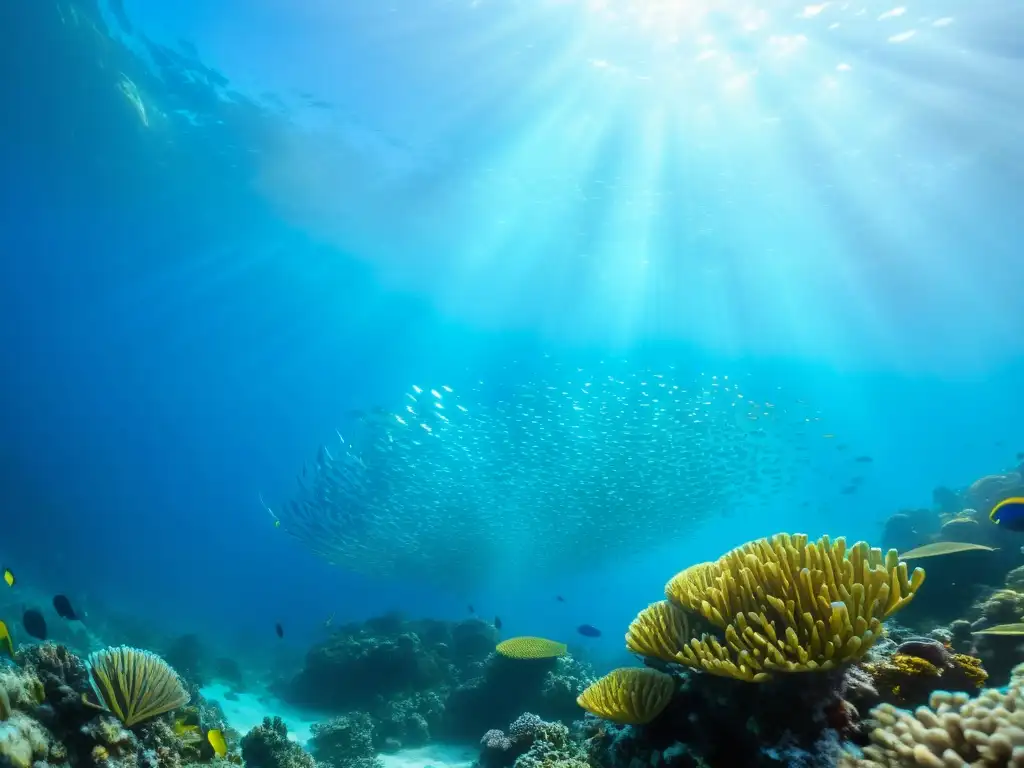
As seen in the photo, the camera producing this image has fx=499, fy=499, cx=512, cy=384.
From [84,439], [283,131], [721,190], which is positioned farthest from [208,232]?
[84,439]

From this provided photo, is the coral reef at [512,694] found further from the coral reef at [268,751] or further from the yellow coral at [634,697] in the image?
the yellow coral at [634,697]

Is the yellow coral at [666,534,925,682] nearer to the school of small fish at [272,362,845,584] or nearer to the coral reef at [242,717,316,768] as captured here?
the coral reef at [242,717,316,768]

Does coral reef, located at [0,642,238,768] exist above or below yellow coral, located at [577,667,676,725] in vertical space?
above

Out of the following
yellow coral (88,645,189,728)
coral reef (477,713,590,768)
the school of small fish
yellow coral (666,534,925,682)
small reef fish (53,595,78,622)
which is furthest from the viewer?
the school of small fish

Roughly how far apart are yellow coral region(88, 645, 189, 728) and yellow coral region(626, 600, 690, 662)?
476 centimetres

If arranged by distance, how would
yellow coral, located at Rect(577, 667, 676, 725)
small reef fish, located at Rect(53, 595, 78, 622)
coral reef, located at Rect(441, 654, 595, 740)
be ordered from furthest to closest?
coral reef, located at Rect(441, 654, 595, 740) → small reef fish, located at Rect(53, 595, 78, 622) → yellow coral, located at Rect(577, 667, 676, 725)

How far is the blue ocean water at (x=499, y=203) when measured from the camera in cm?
1777

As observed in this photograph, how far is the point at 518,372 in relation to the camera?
132ft

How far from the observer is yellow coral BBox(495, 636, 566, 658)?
912cm

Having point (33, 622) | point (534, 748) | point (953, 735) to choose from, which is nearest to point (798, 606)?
point (953, 735)

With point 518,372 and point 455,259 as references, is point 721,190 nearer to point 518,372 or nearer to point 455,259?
point 455,259

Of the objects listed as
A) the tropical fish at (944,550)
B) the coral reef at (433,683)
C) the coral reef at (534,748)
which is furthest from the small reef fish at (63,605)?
the tropical fish at (944,550)

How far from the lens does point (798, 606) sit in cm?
310

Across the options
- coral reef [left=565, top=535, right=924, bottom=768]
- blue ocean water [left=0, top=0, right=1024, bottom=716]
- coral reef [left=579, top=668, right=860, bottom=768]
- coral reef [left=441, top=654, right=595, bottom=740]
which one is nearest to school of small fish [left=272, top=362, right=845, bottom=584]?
blue ocean water [left=0, top=0, right=1024, bottom=716]
